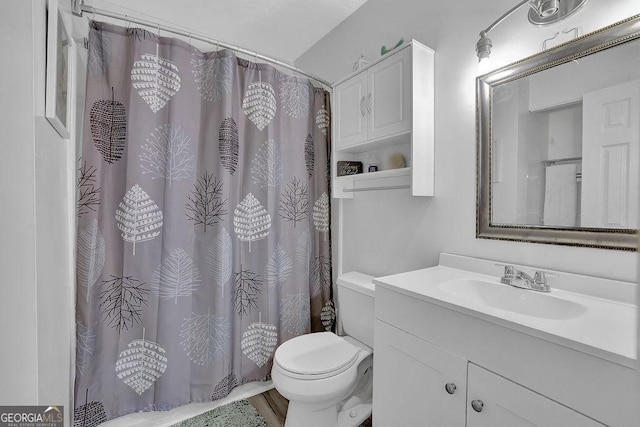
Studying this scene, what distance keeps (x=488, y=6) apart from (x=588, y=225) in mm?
997

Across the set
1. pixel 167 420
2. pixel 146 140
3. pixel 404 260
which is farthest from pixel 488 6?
pixel 167 420

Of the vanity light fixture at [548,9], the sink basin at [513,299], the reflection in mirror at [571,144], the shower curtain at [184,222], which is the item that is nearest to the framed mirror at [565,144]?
the reflection in mirror at [571,144]

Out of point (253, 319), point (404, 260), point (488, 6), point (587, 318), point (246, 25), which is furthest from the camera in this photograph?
point (246, 25)

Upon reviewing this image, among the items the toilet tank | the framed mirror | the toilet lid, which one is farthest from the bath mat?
the framed mirror

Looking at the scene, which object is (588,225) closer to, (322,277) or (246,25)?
(322,277)

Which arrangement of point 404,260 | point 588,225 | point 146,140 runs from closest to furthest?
point 588,225
point 146,140
point 404,260

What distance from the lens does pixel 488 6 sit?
1.22 metres

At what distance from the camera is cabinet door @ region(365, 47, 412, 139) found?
1409mm

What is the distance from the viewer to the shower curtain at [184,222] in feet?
4.50

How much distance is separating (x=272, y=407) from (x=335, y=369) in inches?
25.4

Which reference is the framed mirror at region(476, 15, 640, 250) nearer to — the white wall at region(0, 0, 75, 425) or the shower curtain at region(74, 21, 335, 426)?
the shower curtain at region(74, 21, 335, 426)

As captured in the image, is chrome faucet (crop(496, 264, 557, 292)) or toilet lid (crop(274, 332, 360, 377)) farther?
toilet lid (crop(274, 332, 360, 377))

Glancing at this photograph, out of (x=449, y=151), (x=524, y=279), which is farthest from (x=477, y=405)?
(x=449, y=151)

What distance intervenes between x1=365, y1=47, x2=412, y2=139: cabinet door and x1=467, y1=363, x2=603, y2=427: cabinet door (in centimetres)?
109
